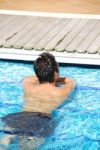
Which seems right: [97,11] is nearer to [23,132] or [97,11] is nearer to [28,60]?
[28,60]

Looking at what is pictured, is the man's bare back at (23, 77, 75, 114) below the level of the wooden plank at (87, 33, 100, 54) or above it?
below

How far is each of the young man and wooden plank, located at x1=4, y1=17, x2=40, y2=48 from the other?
2.40 m

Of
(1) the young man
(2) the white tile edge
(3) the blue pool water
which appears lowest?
(3) the blue pool water

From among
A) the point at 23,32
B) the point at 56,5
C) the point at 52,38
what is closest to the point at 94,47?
the point at 52,38

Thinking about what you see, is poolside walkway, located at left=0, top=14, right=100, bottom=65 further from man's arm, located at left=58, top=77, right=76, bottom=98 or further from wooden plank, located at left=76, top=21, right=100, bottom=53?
man's arm, located at left=58, top=77, right=76, bottom=98

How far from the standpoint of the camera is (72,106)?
274 inches

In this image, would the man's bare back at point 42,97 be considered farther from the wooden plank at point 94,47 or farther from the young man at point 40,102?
the wooden plank at point 94,47

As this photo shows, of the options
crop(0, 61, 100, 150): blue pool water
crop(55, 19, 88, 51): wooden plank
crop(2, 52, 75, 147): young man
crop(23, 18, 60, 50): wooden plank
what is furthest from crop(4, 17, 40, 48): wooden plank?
crop(2, 52, 75, 147): young man

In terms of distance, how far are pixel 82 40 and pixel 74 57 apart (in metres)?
0.63

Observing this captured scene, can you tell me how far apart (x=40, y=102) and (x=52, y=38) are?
3.02m

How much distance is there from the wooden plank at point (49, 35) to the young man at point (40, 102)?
6.70 feet

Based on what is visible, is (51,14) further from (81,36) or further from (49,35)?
(81,36)

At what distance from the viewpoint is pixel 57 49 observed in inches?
336

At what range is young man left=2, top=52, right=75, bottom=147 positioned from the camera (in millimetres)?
5832
